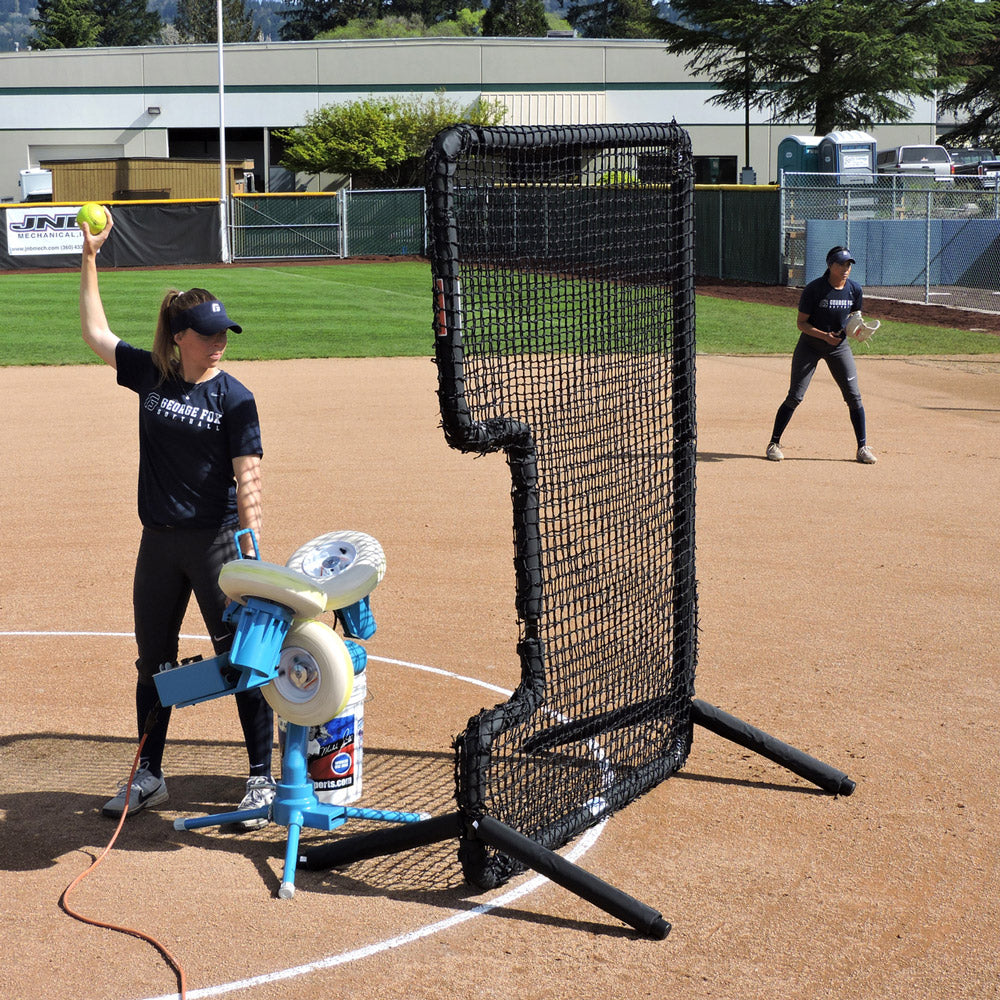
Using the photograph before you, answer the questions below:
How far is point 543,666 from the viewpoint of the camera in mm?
5207

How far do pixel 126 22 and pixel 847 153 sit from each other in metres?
101

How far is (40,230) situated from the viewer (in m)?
36.9

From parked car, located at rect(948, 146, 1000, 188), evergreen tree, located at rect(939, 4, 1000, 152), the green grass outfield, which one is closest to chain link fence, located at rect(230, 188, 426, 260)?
the green grass outfield

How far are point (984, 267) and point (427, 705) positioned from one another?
26210mm

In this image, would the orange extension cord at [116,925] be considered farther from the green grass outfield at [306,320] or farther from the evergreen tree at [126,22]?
the evergreen tree at [126,22]

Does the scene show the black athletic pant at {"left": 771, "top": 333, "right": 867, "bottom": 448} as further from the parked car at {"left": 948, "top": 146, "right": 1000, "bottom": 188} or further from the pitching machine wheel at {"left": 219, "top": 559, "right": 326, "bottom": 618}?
the parked car at {"left": 948, "top": 146, "right": 1000, "bottom": 188}

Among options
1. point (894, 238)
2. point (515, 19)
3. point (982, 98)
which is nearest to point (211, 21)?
point (515, 19)

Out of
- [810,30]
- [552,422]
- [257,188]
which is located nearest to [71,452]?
[552,422]

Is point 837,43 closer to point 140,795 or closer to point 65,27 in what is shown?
point 140,795

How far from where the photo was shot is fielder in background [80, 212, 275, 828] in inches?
205

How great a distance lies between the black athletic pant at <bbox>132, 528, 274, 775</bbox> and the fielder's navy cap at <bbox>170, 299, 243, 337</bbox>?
851mm

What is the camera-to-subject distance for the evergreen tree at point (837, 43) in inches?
1791

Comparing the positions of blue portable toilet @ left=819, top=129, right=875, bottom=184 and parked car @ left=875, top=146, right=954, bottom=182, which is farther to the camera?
parked car @ left=875, top=146, right=954, bottom=182

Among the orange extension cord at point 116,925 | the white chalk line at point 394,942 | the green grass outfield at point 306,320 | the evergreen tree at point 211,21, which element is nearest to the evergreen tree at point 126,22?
the evergreen tree at point 211,21
